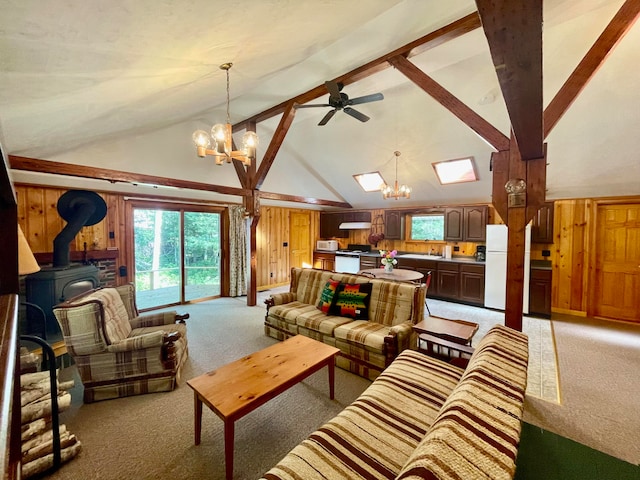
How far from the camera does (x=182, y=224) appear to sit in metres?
5.32

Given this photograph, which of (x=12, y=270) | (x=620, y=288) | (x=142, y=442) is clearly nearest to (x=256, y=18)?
(x=12, y=270)

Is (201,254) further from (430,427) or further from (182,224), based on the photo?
(430,427)

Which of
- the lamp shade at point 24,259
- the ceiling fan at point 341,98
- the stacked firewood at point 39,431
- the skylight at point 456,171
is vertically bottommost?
the stacked firewood at point 39,431

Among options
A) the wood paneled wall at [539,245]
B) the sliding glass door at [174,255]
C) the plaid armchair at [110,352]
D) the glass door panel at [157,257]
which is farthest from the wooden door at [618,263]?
the glass door panel at [157,257]

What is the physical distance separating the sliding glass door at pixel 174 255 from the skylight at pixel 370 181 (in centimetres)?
337

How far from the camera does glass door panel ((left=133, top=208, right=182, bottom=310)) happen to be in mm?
4906

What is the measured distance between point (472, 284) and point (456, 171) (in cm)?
224

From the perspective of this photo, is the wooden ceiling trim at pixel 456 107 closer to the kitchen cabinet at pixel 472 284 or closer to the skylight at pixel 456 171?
the skylight at pixel 456 171

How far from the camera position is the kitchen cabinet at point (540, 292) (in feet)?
14.7

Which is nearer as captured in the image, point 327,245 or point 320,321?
point 320,321

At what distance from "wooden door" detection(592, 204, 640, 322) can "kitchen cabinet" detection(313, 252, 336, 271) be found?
5351 mm

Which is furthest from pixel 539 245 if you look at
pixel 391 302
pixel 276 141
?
pixel 276 141

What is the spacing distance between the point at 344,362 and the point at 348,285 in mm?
Result: 934

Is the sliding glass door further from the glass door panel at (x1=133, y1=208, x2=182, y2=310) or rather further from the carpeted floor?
the carpeted floor
